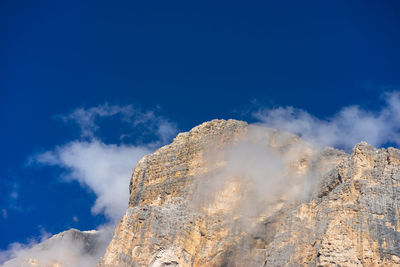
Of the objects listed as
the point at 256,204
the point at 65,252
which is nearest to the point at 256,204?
the point at 256,204

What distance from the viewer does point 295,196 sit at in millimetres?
111188

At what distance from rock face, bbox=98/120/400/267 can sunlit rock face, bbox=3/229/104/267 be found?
12490 millimetres

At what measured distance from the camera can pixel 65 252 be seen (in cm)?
12775

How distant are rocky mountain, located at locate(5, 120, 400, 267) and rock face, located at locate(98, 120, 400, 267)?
0.44 ft

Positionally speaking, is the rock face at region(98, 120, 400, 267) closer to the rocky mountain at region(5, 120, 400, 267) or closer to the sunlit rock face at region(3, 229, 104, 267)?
the rocky mountain at region(5, 120, 400, 267)

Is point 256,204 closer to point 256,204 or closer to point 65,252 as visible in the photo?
point 256,204

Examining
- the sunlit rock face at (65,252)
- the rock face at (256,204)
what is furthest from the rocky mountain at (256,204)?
the sunlit rock face at (65,252)

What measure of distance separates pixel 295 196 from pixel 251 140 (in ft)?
43.8

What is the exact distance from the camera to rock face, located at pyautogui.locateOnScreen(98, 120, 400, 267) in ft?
301

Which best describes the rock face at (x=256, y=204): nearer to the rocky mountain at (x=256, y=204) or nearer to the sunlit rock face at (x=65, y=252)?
the rocky mountain at (x=256, y=204)

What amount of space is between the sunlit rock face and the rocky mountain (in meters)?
12.2

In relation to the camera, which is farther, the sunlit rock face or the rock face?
the sunlit rock face

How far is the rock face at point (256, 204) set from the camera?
301 feet

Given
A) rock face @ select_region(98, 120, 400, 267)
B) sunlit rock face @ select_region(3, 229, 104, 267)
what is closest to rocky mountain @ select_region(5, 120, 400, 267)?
rock face @ select_region(98, 120, 400, 267)
